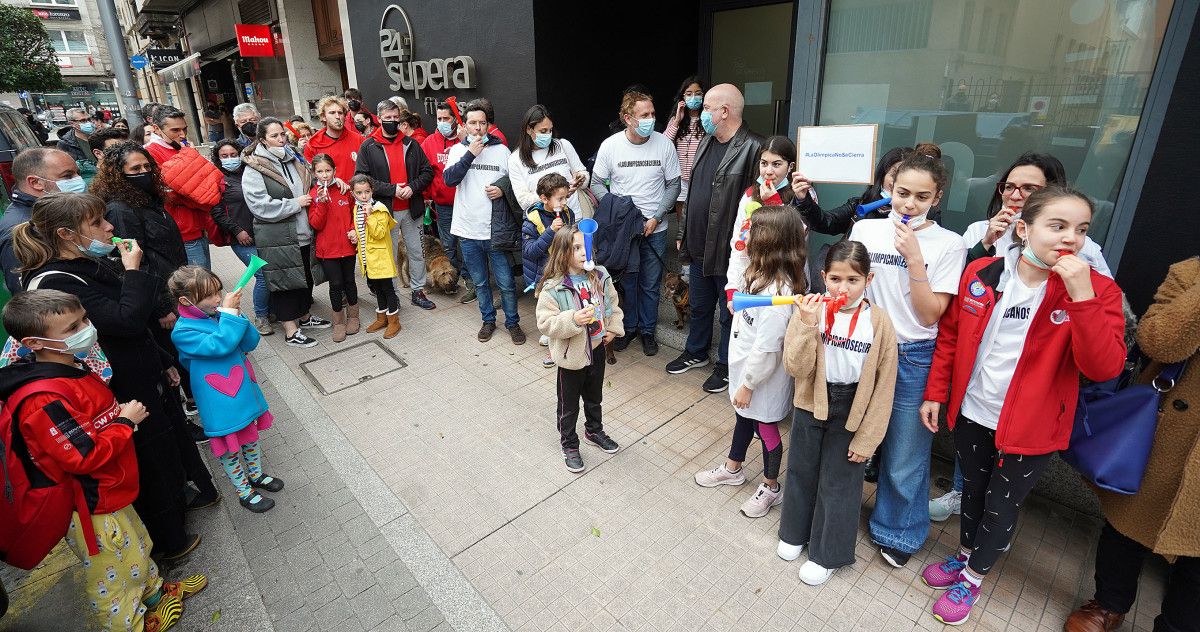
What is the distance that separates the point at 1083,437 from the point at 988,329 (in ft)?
1.91

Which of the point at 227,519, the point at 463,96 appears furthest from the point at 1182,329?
the point at 463,96

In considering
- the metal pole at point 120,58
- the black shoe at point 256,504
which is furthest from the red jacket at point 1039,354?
the metal pole at point 120,58

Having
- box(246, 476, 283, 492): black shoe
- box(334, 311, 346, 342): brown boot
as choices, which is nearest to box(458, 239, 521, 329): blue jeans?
box(334, 311, 346, 342): brown boot

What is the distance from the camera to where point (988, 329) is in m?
2.40

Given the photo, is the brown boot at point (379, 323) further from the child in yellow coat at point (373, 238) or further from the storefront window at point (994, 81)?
the storefront window at point (994, 81)

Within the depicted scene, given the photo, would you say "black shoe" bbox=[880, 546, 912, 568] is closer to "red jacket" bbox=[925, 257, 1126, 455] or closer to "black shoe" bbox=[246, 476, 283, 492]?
"red jacket" bbox=[925, 257, 1126, 455]

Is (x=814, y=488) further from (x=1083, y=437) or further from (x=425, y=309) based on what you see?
(x=425, y=309)

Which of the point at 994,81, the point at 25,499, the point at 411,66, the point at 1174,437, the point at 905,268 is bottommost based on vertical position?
the point at 25,499

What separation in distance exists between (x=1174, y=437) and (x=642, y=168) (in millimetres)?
3715

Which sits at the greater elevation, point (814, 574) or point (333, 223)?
point (333, 223)

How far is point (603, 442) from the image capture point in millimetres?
3861

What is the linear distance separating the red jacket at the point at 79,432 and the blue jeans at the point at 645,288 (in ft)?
12.0

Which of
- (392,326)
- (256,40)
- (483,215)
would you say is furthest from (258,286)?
(256,40)

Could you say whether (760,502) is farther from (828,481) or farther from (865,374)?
(865,374)
